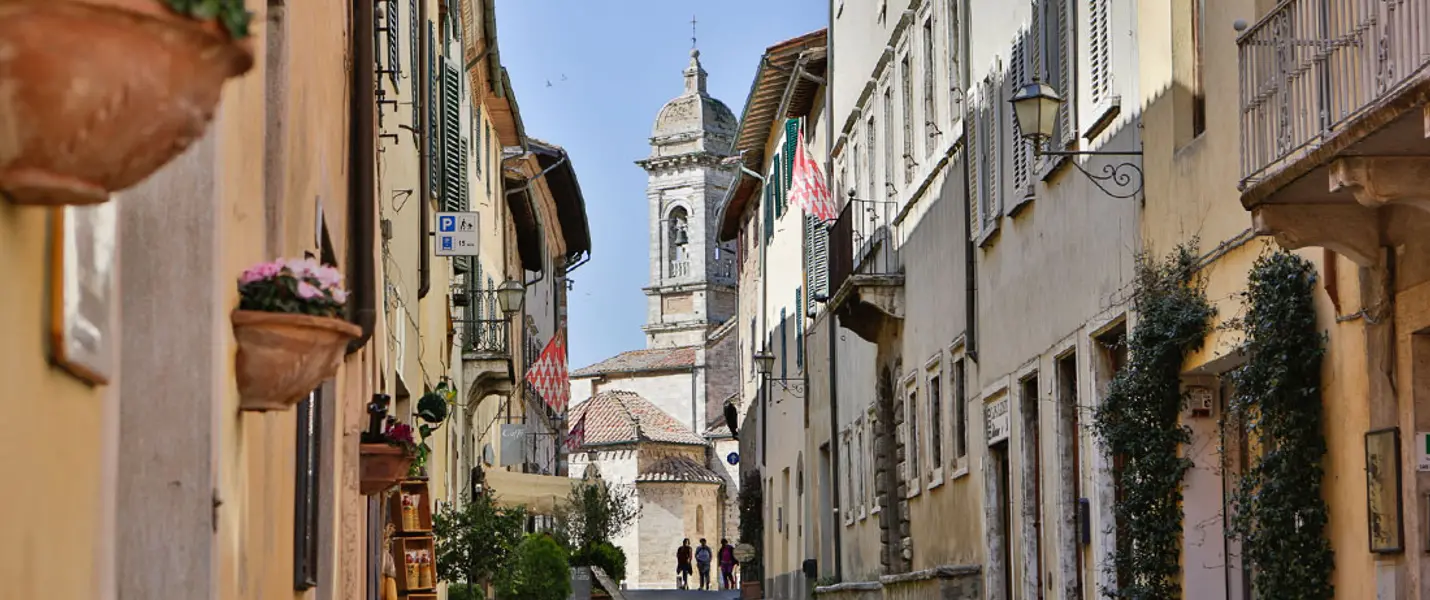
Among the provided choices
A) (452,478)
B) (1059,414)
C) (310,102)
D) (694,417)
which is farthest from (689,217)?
(310,102)

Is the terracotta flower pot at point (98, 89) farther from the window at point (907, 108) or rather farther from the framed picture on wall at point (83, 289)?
the window at point (907, 108)

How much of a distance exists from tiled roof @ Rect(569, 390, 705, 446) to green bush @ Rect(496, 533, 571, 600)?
46446 mm

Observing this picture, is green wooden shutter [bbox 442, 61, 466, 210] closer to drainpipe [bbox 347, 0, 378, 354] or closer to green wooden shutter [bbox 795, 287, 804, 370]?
drainpipe [bbox 347, 0, 378, 354]

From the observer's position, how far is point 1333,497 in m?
10.6

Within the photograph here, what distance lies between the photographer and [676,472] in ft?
252

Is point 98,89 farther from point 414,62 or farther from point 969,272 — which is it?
point 969,272

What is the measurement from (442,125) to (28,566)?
18.6 metres

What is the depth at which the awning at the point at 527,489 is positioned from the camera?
2658 cm

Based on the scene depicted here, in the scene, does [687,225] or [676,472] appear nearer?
[676,472]

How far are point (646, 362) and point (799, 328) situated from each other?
60.8 m

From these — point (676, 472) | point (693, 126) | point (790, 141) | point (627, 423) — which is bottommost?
point (676, 472)

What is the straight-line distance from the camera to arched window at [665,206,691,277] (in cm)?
10769

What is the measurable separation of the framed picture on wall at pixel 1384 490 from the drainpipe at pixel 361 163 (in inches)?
215

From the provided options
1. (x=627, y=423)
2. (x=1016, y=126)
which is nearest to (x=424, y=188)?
(x=1016, y=126)
